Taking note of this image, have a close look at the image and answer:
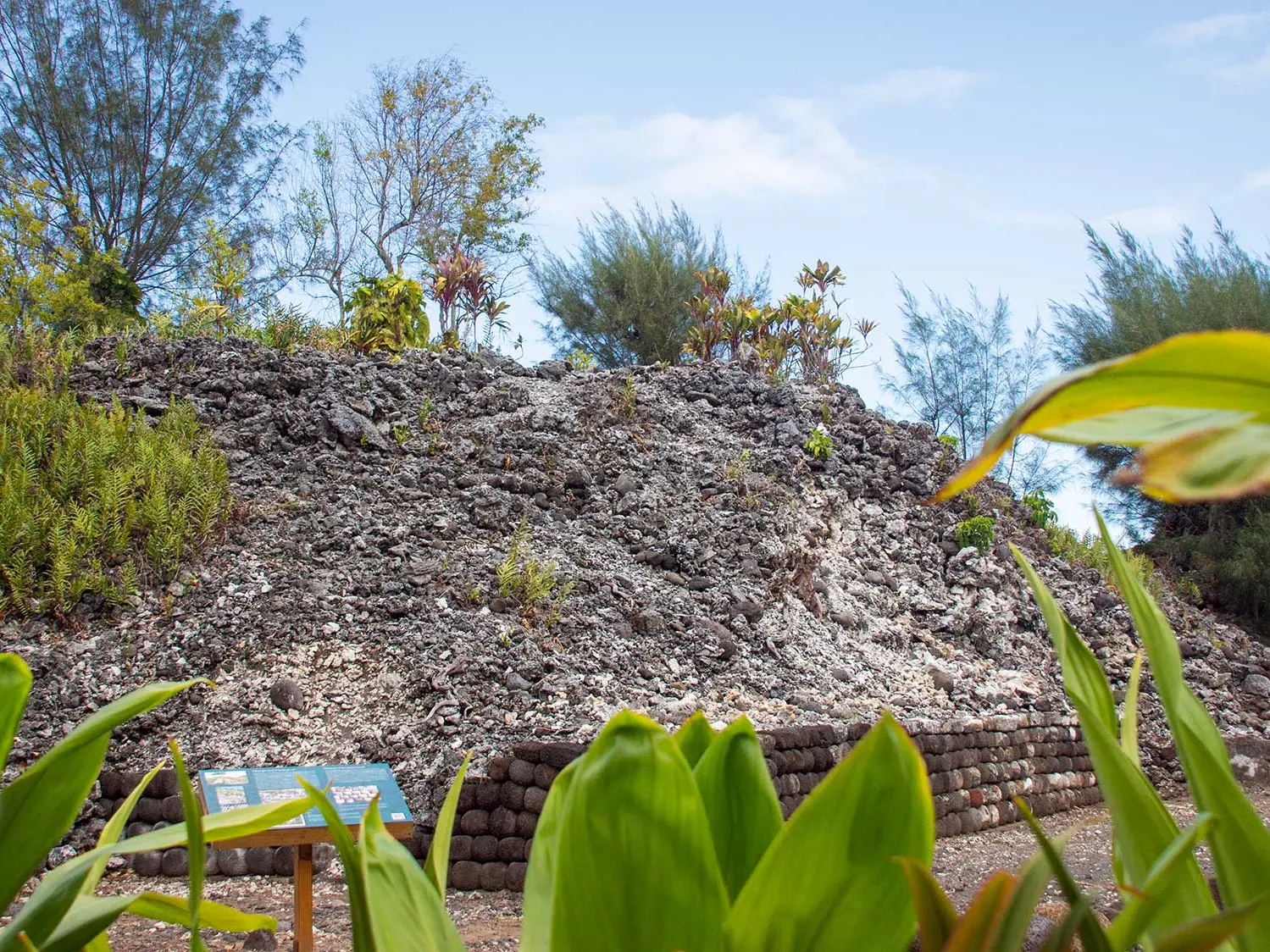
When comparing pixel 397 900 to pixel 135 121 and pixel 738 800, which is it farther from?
pixel 135 121

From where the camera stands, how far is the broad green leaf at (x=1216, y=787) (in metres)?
0.55

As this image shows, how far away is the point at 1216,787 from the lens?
22.3 inches

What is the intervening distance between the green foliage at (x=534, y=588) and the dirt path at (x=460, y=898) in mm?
1903

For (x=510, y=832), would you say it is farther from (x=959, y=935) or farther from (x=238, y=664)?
(x=959, y=935)

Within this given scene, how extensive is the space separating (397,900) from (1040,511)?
10.1 meters

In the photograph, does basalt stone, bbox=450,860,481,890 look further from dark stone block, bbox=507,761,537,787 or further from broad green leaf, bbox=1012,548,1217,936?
broad green leaf, bbox=1012,548,1217,936

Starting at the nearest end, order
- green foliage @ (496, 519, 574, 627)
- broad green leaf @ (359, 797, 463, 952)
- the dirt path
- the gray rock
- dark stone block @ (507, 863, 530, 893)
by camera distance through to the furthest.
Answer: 1. broad green leaf @ (359, 797, 463, 952)
2. the dirt path
3. dark stone block @ (507, 863, 530, 893)
4. the gray rock
5. green foliage @ (496, 519, 574, 627)

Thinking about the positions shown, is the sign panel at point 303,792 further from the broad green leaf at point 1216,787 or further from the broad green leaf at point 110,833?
the broad green leaf at point 1216,787

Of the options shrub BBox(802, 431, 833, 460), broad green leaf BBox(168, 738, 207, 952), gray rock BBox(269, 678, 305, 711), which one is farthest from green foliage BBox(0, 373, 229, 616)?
broad green leaf BBox(168, 738, 207, 952)

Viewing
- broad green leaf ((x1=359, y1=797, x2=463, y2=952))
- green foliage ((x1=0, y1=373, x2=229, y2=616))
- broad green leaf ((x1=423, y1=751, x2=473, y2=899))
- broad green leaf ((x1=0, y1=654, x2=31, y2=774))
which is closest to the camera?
broad green leaf ((x1=359, y1=797, x2=463, y2=952))

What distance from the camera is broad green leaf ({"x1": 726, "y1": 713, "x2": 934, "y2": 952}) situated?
1.53 ft

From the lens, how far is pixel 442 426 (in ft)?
26.0

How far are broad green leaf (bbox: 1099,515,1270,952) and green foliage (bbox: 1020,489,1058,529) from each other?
9.64 meters

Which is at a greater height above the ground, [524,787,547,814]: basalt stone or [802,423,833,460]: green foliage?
[802,423,833,460]: green foliage
